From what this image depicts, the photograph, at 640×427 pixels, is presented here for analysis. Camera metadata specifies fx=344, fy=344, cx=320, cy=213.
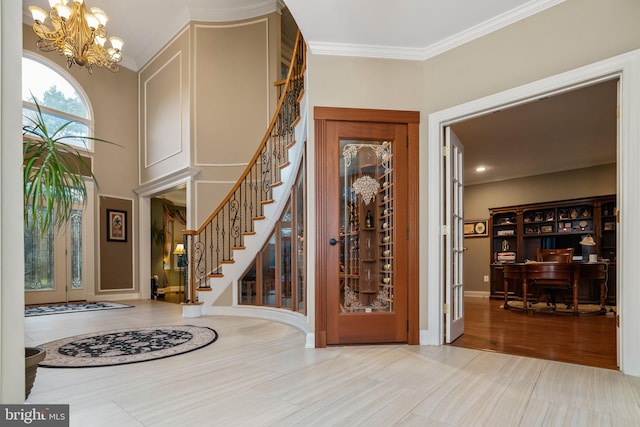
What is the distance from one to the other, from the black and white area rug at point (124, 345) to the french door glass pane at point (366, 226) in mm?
1519

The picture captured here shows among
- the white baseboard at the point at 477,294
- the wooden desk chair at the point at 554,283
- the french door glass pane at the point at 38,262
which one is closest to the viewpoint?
the wooden desk chair at the point at 554,283

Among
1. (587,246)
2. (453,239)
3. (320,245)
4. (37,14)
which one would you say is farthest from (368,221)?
(587,246)

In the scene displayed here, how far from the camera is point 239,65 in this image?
662 centimetres

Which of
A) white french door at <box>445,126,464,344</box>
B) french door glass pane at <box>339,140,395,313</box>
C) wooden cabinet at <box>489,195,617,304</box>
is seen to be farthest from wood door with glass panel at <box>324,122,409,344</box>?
wooden cabinet at <box>489,195,617,304</box>

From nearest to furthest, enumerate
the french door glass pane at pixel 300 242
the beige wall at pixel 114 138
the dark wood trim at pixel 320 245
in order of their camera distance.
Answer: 1. the dark wood trim at pixel 320 245
2. the french door glass pane at pixel 300 242
3. the beige wall at pixel 114 138

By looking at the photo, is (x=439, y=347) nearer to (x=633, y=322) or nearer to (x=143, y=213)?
(x=633, y=322)

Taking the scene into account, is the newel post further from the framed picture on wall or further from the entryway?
the entryway

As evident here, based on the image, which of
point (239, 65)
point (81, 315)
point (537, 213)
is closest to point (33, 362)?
point (81, 315)

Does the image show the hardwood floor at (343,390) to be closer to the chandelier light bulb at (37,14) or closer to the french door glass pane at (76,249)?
the chandelier light bulb at (37,14)

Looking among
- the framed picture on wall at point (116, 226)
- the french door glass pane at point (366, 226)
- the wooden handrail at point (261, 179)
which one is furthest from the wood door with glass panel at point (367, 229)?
the framed picture on wall at point (116, 226)

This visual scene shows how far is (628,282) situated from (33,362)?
3.56 metres

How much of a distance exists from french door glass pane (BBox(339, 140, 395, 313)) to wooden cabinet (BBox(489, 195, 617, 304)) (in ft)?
15.0

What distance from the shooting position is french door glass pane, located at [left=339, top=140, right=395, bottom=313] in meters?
3.12

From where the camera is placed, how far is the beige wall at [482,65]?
241 centimetres
